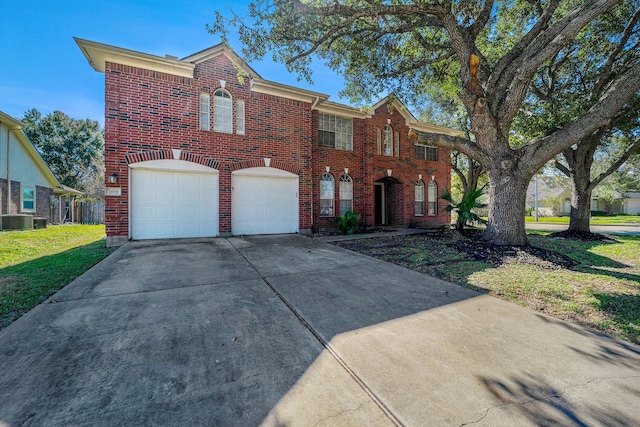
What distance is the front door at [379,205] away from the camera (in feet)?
48.3

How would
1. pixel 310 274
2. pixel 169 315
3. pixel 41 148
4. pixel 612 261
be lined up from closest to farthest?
pixel 169 315 → pixel 310 274 → pixel 612 261 → pixel 41 148

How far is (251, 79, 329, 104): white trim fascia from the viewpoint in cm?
943

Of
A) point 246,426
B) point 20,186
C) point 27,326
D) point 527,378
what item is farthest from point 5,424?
point 20,186

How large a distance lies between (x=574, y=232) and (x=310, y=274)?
12446 millimetres

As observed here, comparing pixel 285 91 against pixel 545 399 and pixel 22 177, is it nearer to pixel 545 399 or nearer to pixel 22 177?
pixel 545 399

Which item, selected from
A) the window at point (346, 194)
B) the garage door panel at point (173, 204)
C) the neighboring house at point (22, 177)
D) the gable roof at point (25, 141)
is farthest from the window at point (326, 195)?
the gable roof at point (25, 141)

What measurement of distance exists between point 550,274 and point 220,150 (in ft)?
30.2

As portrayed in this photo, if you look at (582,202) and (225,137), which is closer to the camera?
(225,137)

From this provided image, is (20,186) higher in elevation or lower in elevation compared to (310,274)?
higher

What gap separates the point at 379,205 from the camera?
48.6 ft

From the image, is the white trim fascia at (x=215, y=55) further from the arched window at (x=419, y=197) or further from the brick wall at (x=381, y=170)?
the arched window at (x=419, y=197)

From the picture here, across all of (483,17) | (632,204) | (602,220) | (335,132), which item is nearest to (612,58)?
(483,17)

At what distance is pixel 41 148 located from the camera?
27.1m

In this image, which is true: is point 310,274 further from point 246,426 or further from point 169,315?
point 246,426
